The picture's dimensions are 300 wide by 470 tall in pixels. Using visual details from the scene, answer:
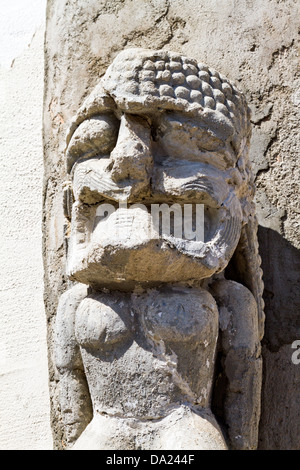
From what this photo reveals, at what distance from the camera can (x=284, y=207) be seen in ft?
7.97

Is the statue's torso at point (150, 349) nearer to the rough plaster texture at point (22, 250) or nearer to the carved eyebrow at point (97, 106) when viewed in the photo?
the carved eyebrow at point (97, 106)

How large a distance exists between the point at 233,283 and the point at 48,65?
1.18 m

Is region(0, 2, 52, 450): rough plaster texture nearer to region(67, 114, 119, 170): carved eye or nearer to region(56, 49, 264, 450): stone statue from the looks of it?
region(56, 49, 264, 450): stone statue

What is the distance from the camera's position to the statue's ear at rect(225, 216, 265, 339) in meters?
2.17

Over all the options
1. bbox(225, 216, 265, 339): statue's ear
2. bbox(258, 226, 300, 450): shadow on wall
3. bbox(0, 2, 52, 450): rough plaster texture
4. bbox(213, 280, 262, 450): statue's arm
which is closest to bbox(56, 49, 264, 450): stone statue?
bbox(213, 280, 262, 450): statue's arm

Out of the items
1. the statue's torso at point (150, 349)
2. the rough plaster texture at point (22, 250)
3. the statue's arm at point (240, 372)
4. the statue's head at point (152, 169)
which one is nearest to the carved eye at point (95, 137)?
the statue's head at point (152, 169)

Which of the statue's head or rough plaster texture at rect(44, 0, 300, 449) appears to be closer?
the statue's head

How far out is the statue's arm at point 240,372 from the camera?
2.02 meters

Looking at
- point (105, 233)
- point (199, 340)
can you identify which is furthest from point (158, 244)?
point (199, 340)

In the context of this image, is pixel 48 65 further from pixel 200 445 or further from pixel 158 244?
pixel 200 445

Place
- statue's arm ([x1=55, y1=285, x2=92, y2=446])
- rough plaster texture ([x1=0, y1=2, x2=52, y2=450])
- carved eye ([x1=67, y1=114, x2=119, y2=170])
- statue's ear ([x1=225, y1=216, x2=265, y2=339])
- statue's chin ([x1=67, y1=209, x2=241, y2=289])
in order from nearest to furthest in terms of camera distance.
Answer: statue's chin ([x1=67, y1=209, x2=241, y2=289]) < carved eye ([x1=67, y1=114, x2=119, y2=170]) < statue's arm ([x1=55, y1=285, x2=92, y2=446]) < statue's ear ([x1=225, y1=216, x2=265, y2=339]) < rough plaster texture ([x1=0, y1=2, x2=52, y2=450])

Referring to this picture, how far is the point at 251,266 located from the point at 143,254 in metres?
0.47

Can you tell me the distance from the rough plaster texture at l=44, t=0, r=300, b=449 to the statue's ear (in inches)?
7.4
